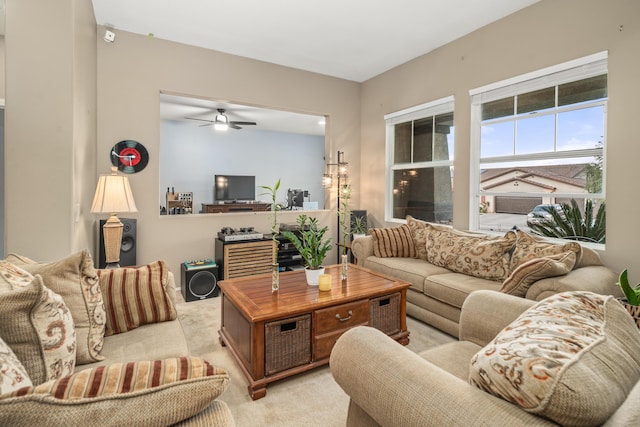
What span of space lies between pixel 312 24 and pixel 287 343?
10.5 feet

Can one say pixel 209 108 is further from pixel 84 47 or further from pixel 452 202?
pixel 452 202

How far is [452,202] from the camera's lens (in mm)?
4168

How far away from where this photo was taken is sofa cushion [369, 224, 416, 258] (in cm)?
378

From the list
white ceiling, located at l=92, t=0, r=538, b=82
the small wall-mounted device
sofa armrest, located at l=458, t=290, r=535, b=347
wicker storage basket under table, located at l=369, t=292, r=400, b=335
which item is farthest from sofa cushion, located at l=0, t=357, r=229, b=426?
the small wall-mounted device

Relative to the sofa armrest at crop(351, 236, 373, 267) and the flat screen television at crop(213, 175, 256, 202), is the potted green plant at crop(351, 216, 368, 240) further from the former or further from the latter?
the flat screen television at crop(213, 175, 256, 202)

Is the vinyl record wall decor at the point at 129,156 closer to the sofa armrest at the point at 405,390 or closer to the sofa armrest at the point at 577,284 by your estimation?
the sofa armrest at the point at 405,390

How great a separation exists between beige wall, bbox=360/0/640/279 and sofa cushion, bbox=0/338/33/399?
3.62 metres

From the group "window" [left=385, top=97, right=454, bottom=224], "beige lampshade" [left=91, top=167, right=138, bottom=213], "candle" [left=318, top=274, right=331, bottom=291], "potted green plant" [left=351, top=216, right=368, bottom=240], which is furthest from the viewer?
"potted green plant" [left=351, top=216, right=368, bottom=240]

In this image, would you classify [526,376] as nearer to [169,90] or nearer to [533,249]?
[533,249]

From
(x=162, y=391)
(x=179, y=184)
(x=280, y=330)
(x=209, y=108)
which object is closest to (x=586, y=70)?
(x=280, y=330)

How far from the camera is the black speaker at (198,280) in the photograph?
148 inches

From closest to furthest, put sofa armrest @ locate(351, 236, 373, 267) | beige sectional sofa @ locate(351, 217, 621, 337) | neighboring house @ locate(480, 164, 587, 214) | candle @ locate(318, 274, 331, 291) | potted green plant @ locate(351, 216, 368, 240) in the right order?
beige sectional sofa @ locate(351, 217, 621, 337), candle @ locate(318, 274, 331, 291), neighboring house @ locate(480, 164, 587, 214), sofa armrest @ locate(351, 236, 373, 267), potted green plant @ locate(351, 216, 368, 240)

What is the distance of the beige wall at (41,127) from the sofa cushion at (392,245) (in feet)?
9.11

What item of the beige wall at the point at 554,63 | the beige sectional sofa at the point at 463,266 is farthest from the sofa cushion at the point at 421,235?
the beige wall at the point at 554,63
